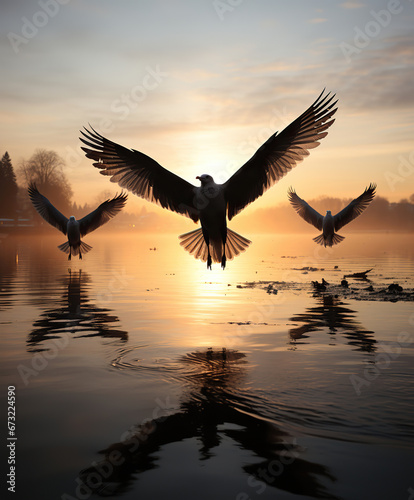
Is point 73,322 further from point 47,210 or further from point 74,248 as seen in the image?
point 47,210

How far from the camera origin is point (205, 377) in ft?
22.1

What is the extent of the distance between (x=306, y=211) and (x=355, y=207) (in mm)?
2693

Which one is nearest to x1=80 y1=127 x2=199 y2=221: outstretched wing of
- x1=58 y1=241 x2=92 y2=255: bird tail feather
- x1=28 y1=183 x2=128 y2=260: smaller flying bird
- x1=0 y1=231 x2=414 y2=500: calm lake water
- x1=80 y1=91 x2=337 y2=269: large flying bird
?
x1=80 y1=91 x2=337 y2=269: large flying bird

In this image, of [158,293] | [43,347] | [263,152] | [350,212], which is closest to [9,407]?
[43,347]

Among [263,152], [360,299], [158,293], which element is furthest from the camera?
[158,293]

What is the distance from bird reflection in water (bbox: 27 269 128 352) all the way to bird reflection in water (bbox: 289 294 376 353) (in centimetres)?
328

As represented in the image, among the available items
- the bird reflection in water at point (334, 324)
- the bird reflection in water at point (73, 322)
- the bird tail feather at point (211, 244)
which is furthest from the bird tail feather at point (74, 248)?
the bird reflection in water at point (334, 324)

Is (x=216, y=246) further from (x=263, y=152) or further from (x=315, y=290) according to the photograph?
(x=315, y=290)

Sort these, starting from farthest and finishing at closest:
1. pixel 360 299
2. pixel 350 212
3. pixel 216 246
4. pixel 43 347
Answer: pixel 350 212 → pixel 360 299 → pixel 216 246 → pixel 43 347

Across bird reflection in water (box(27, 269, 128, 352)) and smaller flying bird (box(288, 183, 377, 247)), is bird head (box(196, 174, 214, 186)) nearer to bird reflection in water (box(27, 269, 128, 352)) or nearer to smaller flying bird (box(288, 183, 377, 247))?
bird reflection in water (box(27, 269, 128, 352))

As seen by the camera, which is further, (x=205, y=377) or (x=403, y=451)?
(x=205, y=377)

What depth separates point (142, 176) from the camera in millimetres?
11836

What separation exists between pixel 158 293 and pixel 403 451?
12082 mm

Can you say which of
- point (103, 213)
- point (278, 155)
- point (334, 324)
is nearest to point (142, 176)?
point (278, 155)
